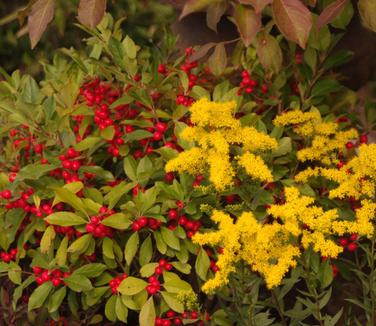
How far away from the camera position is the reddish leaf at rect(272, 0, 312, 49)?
1.50m

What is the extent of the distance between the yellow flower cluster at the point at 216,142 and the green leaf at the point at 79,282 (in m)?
0.48

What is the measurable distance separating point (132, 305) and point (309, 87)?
105cm

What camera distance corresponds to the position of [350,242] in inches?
85.2

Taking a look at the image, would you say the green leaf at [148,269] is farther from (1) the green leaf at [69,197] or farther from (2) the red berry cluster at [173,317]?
(1) the green leaf at [69,197]

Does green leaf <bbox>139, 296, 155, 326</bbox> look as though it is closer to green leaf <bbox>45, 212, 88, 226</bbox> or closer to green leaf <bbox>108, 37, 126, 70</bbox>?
green leaf <bbox>45, 212, 88, 226</bbox>

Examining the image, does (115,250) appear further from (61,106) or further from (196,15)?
(196,15)

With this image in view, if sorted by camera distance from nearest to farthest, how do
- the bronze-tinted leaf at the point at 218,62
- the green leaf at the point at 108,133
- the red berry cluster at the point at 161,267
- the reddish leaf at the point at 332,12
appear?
the reddish leaf at the point at 332,12
the red berry cluster at the point at 161,267
the green leaf at the point at 108,133
the bronze-tinted leaf at the point at 218,62

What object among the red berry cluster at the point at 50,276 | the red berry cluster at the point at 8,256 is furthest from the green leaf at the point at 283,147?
the red berry cluster at the point at 8,256

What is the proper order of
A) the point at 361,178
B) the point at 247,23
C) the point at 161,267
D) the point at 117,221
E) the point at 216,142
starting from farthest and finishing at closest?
the point at 161,267 → the point at 117,221 → the point at 361,178 → the point at 216,142 → the point at 247,23

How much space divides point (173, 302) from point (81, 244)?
33cm

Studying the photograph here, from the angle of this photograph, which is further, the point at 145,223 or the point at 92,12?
the point at 145,223

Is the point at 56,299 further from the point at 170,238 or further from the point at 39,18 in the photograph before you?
the point at 39,18

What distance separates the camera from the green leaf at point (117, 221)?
191 cm

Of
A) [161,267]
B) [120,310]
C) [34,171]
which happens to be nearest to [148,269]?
[161,267]
